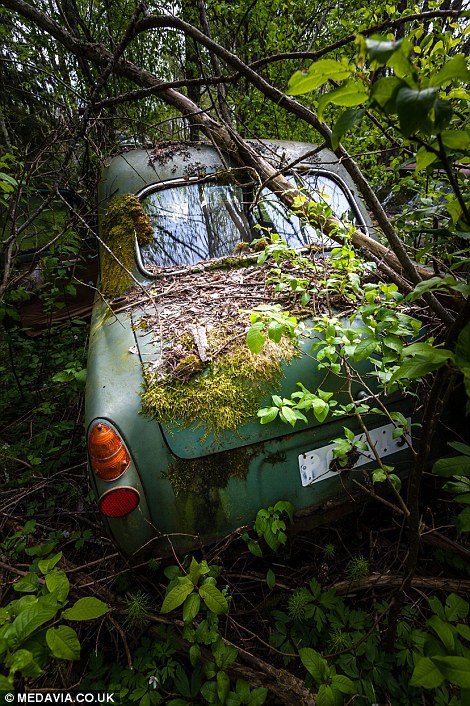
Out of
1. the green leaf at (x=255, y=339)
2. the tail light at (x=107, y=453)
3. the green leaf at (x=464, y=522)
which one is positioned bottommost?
the green leaf at (x=464, y=522)

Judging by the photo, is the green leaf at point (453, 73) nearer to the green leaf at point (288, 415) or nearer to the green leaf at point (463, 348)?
the green leaf at point (463, 348)

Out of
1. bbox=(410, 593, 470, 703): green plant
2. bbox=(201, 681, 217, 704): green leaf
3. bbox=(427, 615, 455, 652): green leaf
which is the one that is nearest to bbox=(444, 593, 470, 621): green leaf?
bbox=(410, 593, 470, 703): green plant

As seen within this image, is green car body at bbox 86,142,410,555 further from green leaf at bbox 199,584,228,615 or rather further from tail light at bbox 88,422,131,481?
green leaf at bbox 199,584,228,615

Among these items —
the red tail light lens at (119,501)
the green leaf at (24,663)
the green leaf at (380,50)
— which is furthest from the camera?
the red tail light lens at (119,501)

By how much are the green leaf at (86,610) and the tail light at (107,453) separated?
422 millimetres

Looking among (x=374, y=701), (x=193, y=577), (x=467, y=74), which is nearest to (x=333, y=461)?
(x=193, y=577)

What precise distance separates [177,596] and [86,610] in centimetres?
33

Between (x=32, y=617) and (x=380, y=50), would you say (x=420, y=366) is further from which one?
(x=32, y=617)

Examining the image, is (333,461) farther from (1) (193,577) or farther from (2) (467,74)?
(2) (467,74)

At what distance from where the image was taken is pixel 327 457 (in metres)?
1.74

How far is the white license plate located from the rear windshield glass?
1.45 meters

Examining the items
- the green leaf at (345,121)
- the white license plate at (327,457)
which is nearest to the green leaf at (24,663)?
the white license plate at (327,457)

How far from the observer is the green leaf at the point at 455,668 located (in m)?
0.88

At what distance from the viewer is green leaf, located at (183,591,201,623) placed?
1362 millimetres
